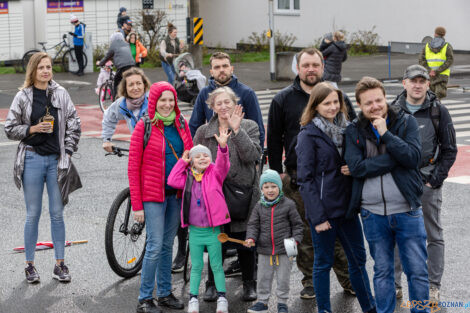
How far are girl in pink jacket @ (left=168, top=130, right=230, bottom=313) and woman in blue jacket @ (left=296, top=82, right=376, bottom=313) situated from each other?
27.2 inches

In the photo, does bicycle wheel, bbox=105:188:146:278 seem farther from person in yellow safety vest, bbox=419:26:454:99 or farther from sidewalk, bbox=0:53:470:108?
sidewalk, bbox=0:53:470:108

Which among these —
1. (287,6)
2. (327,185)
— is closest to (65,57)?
(287,6)

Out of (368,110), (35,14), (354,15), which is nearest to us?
(368,110)

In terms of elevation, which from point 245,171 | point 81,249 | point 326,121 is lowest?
point 81,249

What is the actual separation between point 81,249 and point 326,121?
3.24 m

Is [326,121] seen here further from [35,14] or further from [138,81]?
[35,14]

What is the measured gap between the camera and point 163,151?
6199 millimetres

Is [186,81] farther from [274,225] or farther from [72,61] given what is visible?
[274,225]

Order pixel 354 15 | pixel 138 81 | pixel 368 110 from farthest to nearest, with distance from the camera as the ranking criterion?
pixel 354 15, pixel 138 81, pixel 368 110

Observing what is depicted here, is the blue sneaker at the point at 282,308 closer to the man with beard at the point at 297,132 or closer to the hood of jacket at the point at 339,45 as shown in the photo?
the man with beard at the point at 297,132

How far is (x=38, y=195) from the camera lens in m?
7.10

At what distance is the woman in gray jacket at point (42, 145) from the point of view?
274 inches

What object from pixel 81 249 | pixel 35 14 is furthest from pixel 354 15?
pixel 81 249

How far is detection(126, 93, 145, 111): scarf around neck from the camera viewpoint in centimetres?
705
